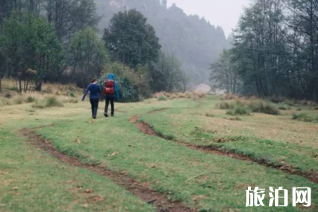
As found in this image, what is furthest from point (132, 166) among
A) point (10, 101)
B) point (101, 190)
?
point (10, 101)

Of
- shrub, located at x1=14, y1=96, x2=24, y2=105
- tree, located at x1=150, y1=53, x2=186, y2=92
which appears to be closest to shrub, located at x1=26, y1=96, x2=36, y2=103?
shrub, located at x1=14, y1=96, x2=24, y2=105

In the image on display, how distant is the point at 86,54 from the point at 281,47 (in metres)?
29.6

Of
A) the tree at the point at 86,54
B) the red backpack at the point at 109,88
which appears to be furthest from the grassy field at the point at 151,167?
the tree at the point at 86,54

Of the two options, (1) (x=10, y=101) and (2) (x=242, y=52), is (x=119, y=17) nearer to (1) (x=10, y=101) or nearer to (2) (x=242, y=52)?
(2) (x=242, y=52)

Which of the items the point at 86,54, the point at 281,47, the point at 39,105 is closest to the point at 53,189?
the point at 39,105

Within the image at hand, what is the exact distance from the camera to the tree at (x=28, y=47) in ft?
120

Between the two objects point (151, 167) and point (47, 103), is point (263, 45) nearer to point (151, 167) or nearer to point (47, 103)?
point (47, 103)

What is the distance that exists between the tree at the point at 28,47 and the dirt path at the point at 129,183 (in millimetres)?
27937

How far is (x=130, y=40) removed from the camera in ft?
186

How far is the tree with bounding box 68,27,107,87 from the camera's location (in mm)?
50156

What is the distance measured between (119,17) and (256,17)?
23.9 metres

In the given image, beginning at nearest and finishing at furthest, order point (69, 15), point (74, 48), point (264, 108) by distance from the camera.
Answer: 1. point (264, 108)
2. point (74, 48)
3. point (69, 15)

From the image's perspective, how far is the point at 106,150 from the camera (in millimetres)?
9844

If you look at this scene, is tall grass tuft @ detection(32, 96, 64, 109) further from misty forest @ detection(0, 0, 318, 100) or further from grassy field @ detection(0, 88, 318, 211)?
misty forest @ detection(0, 0, 318, 100)
